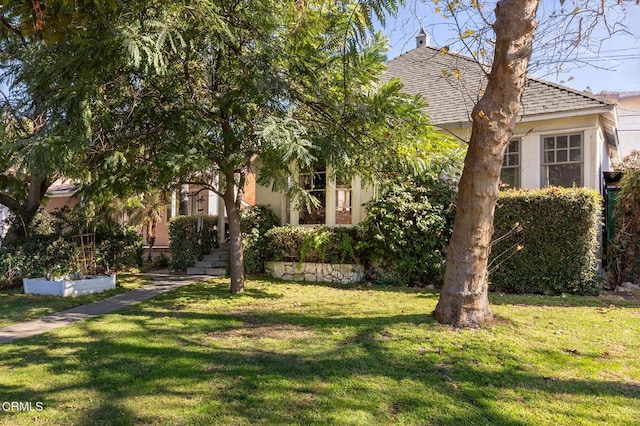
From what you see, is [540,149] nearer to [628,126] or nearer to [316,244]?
[316,244]

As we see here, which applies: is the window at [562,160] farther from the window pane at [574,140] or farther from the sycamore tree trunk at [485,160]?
the sycamore tree trunk at [485,160]

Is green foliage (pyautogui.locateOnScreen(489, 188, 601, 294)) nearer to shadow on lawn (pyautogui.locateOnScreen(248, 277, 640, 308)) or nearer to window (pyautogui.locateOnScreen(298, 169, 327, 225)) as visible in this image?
shadow on lawn (pyautogui.locateOnScreen(248, 277, 640, 308))

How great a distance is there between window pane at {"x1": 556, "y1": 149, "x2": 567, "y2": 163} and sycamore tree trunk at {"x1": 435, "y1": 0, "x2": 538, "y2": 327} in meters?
6.14

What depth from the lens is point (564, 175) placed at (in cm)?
1063

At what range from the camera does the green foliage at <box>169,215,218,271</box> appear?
13.8m

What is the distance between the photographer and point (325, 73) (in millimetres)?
7812

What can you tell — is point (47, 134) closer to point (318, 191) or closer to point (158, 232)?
point (318, 191)

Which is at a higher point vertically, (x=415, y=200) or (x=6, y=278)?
(x=415, y=200)

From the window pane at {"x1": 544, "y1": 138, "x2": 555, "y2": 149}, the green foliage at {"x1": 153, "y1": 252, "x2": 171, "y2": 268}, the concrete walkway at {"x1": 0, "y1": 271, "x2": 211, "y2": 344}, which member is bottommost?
the concrete walkway at {"x1": 0, "y1": 271, "x2": 211, "y2": 344}

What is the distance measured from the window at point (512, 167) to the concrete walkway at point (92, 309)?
8909mm

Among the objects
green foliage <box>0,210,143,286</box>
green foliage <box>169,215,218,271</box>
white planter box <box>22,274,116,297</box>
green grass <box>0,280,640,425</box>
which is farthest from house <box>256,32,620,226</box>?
green foliage <box>0,210,143,286</box>

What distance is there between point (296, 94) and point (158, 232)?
44.1ft

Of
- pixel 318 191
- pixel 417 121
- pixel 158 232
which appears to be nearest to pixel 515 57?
pixel 417 121

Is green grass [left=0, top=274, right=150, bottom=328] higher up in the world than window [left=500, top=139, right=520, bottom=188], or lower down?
lower down
